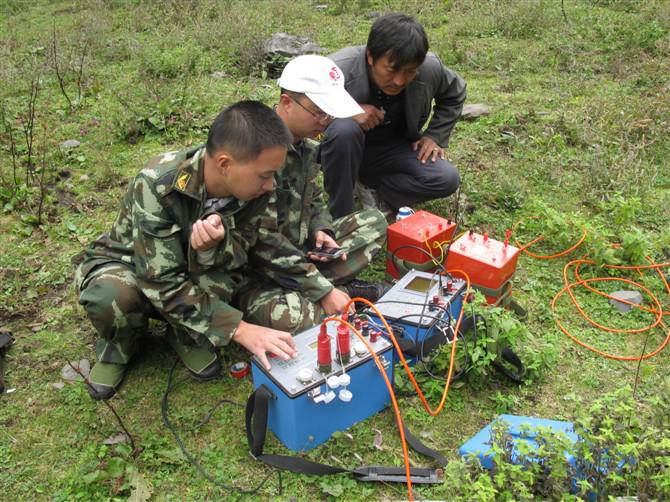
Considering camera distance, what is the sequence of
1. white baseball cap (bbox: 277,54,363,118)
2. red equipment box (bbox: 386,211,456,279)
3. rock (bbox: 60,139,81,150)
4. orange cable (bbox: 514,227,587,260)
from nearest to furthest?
white baseball cap (bbox: 277,54,363,118) < red equipment box (bbox: 386,211,456,279) < orange cable (bbox: 514,227,587,260) < rock (bbox: 60,139,81,150)

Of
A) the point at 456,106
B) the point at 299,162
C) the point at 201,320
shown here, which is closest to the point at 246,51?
the point at 456,106

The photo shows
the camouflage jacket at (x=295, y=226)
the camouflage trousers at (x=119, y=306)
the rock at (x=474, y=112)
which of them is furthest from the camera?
the rock at (x=474, y=112)

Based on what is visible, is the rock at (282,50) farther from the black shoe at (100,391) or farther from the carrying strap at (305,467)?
the carrying strap at (305,467)

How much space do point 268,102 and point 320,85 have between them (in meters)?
3.50

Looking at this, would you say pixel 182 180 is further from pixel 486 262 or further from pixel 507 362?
pixel 507 362

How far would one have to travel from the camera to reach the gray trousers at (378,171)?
4055 mm

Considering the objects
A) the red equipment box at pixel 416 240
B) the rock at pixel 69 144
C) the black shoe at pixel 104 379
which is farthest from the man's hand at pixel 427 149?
the rock at pixel 69 144

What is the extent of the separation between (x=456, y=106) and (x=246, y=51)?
387cm

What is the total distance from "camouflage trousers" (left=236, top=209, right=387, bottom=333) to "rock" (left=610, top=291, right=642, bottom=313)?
60.5 inches

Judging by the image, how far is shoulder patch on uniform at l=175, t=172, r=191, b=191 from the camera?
2.67 m

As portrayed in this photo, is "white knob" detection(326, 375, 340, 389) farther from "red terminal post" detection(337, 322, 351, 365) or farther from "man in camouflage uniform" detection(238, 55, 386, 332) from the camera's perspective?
"man in camouflage uniform" detection(238, 55, 386, 332)

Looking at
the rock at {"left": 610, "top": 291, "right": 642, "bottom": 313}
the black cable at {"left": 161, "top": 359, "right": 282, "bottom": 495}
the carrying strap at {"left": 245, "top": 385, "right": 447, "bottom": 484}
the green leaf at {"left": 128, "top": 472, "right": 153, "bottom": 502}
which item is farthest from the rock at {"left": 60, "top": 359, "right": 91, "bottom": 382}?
the rock at {"left": 610, "top": 291, "right": 642, "bottom": 313}

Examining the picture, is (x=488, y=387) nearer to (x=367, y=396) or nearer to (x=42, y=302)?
(x=367, y=396)

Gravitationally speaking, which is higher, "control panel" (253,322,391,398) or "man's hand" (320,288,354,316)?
"control panel" (253,322,391,398)
